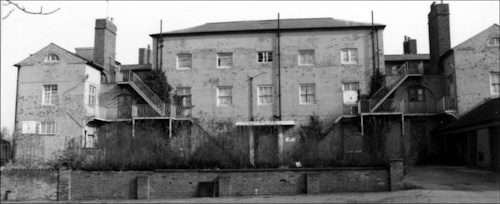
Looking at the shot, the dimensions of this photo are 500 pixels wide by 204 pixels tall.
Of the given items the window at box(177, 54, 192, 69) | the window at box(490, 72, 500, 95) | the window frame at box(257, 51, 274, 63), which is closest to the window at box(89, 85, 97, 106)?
the window at box(177, 54, 192, 69)

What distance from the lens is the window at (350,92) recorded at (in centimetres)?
2956

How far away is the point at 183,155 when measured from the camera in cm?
1773

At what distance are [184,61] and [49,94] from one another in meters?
9.44

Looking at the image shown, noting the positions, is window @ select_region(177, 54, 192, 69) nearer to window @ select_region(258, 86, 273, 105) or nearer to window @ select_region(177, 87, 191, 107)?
window @ select_region(177, 87, 191, 107)

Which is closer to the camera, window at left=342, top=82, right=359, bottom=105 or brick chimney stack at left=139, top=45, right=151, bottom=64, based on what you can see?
window at left=342, top=82, right=359, bottom=105

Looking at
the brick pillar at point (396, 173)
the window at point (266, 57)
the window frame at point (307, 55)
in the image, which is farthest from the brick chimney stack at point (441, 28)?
the brick pillar at point (396, 173)

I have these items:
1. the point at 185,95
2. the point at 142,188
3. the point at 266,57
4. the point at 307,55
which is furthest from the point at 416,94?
the point at 142,188

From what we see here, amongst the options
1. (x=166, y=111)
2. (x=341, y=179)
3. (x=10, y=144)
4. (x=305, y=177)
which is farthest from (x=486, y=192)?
(x=10, y=144)

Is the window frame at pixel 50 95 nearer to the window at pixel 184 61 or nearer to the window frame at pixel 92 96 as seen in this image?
the window frame at pixel 92 96

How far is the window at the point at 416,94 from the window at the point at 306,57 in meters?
7.05

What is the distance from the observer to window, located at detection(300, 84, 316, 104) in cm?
3006

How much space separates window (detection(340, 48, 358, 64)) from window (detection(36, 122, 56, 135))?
66.2 feet

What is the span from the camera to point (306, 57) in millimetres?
30656

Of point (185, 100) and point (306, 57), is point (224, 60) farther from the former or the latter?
point (306, 57)
